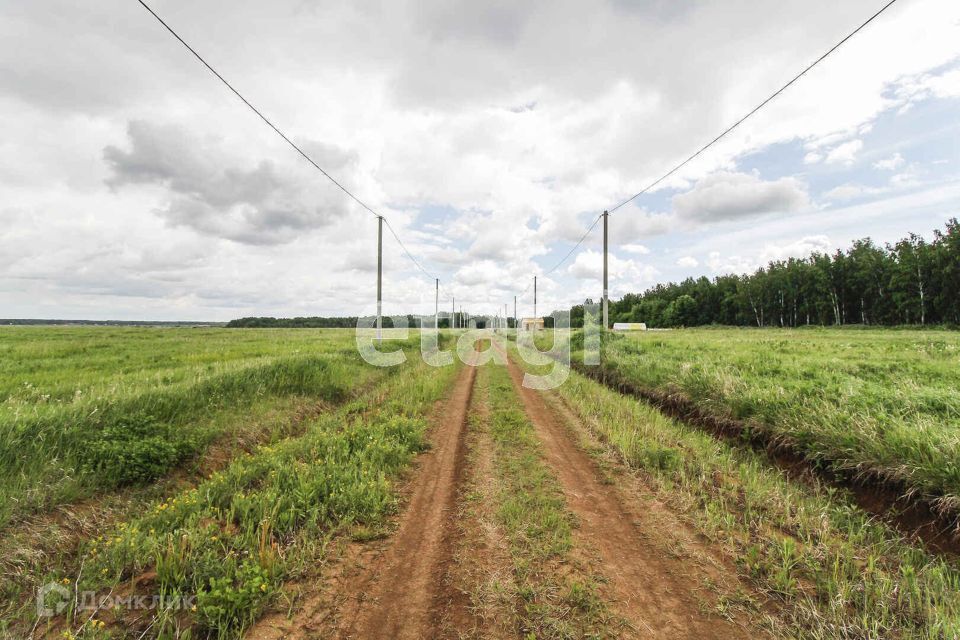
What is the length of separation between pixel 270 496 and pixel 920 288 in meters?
69.8

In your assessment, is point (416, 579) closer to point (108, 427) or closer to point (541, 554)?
point (541, 554)

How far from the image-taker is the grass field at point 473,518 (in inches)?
119

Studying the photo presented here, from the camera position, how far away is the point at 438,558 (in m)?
3.78

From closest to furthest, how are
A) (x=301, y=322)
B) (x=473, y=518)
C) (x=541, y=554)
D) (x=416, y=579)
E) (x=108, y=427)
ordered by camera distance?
(x=416, y=579)
(x=541, y=554)
(x=473, y=518)
(x=108, y=427)
(x=301, y=322)

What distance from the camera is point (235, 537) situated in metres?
3.82

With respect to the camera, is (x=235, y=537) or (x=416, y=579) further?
(x=235, y=537)

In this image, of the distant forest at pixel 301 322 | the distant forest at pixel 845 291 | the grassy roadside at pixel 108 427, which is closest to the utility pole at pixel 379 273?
the grassy roadside at pixel 108 427

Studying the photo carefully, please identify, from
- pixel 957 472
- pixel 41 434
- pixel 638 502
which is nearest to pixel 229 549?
pixel 41 434

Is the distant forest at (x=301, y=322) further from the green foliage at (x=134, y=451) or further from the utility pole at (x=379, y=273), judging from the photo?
the green foliage at (x=134, y=451)

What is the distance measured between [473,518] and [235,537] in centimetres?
251

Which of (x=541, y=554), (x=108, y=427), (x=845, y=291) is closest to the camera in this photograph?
(x=541, y=554)

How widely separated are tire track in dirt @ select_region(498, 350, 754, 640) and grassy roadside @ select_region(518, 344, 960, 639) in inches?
21.8

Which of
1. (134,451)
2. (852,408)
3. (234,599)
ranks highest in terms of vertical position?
(852,408)

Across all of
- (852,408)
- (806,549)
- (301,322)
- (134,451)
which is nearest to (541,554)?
(806,549)
